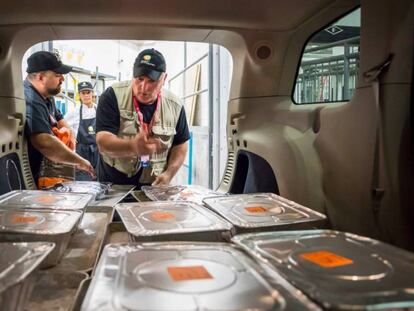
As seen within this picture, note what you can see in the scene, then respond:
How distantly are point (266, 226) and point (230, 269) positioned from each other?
31cm

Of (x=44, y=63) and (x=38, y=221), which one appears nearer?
(x=38, y=221)

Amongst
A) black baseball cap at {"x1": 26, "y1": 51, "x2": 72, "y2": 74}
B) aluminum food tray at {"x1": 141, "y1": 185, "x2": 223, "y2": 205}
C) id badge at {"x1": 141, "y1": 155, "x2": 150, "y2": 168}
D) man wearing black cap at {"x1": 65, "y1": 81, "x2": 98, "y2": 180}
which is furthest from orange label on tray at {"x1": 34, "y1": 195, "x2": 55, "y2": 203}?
man wearing black cap at {"x1": 65, "y1": 81, "x2": 98, "y2": 180}

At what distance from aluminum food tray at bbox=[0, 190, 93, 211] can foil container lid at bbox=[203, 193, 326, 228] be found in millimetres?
391

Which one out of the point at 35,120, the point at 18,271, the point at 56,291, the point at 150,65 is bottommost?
the point at 56,291

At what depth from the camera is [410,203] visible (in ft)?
3.28

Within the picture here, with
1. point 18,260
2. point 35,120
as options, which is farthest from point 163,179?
point 18,260

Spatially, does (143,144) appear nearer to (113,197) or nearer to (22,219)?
(113,197)

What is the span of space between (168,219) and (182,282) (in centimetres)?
42

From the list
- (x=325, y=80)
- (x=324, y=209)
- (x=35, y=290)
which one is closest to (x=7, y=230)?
(x=35, y=290)

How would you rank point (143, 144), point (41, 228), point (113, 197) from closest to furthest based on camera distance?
point (41, 228) → point (113, 197) → point (143, 144)

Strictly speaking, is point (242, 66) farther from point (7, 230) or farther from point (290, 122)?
point (7, 230)

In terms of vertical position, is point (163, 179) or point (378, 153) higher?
point (378, 153)

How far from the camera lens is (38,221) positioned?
100 cm

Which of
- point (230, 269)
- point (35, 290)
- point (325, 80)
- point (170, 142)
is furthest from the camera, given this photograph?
point (170, 142)
